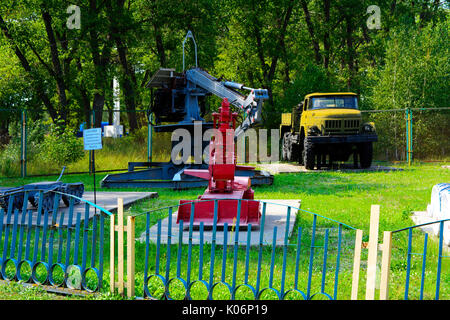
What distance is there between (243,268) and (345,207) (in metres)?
4.82

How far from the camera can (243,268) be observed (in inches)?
241

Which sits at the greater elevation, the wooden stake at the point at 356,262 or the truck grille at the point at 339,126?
the truck grille at the point at 339,126

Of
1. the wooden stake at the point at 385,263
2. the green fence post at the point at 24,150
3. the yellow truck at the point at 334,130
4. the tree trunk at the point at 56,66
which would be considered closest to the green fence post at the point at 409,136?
the yellow truck at the point at 334,130

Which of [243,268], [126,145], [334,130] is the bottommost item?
[243,268]

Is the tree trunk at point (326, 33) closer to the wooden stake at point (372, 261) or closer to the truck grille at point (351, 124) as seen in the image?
the truck grille at point (351, 124)

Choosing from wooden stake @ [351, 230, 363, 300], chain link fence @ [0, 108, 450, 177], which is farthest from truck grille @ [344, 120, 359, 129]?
wooden stake @ [351, 230, 363, 300]

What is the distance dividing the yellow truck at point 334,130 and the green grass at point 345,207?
4.65ft

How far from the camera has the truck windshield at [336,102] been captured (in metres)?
20.4

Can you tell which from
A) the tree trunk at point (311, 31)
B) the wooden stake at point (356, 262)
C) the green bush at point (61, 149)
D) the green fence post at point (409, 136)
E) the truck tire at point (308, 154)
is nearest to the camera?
the wooden stake at point (356, 262)

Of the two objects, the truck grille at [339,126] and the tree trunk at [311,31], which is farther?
the tree trunk at [311,31]

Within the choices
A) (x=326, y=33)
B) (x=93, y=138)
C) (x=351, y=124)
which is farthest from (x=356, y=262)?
(x=326, y=33)

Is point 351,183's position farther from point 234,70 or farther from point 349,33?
point 349,33

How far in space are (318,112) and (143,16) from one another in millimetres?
13888

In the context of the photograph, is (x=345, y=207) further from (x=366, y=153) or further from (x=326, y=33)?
(x=326, y=33)
